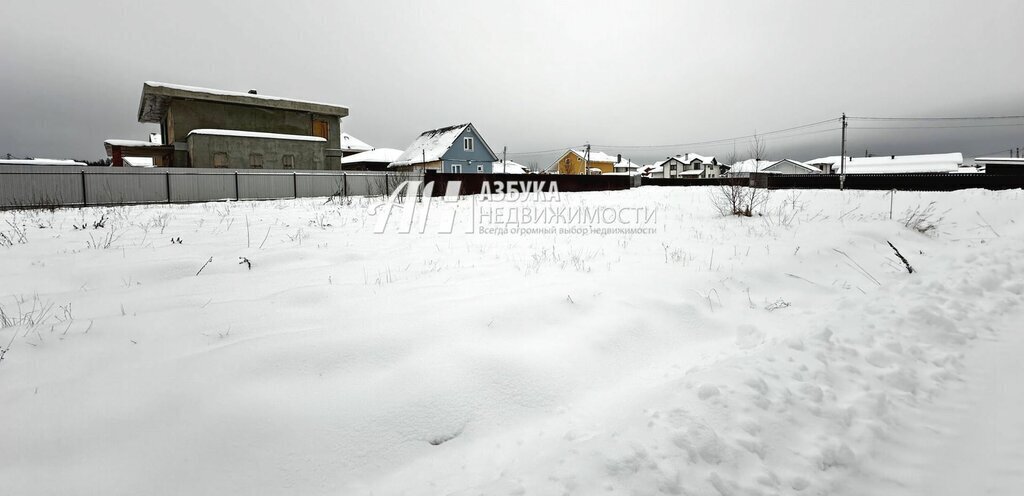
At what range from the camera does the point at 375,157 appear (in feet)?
135

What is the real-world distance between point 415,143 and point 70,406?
131ft

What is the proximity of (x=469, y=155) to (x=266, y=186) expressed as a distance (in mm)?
20348

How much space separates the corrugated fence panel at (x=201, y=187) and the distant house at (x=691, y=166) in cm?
6574

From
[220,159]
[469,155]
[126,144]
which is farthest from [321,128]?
[469,155]

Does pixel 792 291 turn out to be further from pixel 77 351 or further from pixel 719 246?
pixel 77 351

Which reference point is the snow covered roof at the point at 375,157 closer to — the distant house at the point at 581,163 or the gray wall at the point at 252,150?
the gray wall at the point at 252,150

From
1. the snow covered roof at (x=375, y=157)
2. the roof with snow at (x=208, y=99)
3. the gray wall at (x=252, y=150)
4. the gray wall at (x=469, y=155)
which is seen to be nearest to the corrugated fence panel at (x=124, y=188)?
the gray wall at (x=252, y=150)

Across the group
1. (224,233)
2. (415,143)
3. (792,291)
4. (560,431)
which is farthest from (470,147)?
(560,431)

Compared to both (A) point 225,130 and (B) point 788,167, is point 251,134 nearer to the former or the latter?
(A) point 225,130

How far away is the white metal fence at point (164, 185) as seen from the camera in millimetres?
13859

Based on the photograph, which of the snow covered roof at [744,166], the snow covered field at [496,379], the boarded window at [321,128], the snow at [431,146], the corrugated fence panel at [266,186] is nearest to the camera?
the snow covered field at [496,379]

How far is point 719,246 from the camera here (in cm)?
740

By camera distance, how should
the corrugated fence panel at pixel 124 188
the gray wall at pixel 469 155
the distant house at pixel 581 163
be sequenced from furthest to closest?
the distant house at pixel 581 163 < the gray wall at pixel 469 155 < the corrugated fence panel at pixel 124 188

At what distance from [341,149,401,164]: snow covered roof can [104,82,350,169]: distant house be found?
13464mm
